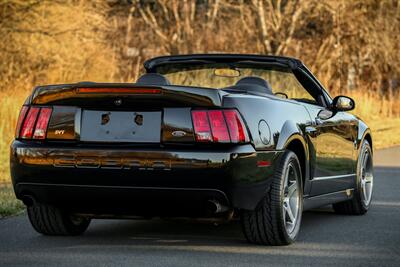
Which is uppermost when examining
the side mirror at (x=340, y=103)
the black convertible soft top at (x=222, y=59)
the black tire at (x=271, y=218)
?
the black convertible soft top at (x=222, y=59)

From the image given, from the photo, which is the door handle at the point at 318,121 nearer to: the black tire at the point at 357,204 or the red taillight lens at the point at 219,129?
the black tire at the point at 357,204

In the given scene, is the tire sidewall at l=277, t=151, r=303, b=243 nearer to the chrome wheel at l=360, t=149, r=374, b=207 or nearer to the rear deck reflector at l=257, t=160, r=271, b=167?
the rear deck reflector at l=257, t=160, r=271, b=167

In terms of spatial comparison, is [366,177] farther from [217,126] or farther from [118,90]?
[118,90]

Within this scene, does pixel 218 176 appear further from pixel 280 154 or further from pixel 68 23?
pixel 68 23

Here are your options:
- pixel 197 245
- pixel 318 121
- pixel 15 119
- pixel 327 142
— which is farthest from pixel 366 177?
pixel 15 119

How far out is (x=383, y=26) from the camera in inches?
1396

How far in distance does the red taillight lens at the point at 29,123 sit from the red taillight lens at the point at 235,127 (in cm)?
131

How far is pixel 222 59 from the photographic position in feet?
28.6

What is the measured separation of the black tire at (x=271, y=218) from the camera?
23.6 feet

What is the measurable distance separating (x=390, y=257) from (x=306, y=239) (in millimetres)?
1043

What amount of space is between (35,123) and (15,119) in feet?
38.9

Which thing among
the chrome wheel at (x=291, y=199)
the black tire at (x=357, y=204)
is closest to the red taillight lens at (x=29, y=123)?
the chrome wheel at (x=291, y=199)

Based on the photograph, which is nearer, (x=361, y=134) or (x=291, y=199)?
(x=291, y=199)

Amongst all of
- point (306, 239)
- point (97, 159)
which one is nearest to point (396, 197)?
point (306, 239)
